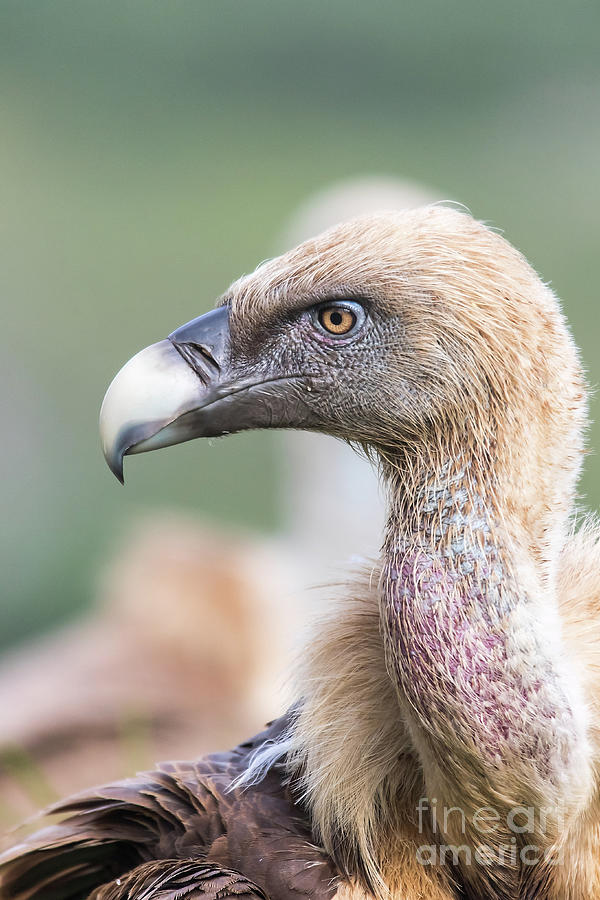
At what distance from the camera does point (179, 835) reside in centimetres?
190

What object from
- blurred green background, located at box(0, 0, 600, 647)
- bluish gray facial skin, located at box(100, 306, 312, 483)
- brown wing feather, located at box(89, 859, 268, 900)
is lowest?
brown wing feather, located at box(89, 859, 268, 900)

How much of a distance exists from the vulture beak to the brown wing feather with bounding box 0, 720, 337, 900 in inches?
21.9

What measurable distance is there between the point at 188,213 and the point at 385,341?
10666mm

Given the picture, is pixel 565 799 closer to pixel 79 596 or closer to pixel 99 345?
pixel 79 596

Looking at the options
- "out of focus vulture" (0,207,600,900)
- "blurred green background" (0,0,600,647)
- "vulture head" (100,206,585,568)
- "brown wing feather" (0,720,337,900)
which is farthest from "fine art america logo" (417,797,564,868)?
"blurred green background" (0,0,600,647)

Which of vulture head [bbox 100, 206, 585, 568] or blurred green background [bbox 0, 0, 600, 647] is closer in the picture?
vulture head [bbox 100, 206, 585, 568]

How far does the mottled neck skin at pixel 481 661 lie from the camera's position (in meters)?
1.58

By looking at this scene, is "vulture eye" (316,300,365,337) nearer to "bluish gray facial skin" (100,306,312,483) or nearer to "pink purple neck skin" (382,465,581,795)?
"bluish gray facial skin" (100,306,312,483)

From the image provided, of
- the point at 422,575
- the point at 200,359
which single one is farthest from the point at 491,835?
the point at 200,359

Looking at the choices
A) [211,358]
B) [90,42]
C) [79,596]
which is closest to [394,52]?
[90,42]

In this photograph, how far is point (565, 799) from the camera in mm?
1630

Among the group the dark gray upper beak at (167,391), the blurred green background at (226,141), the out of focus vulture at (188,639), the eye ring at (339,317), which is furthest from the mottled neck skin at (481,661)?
the blurred green background at (226,141)

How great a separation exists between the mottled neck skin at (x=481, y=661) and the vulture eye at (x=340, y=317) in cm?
25

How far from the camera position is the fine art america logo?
5.41 feet
